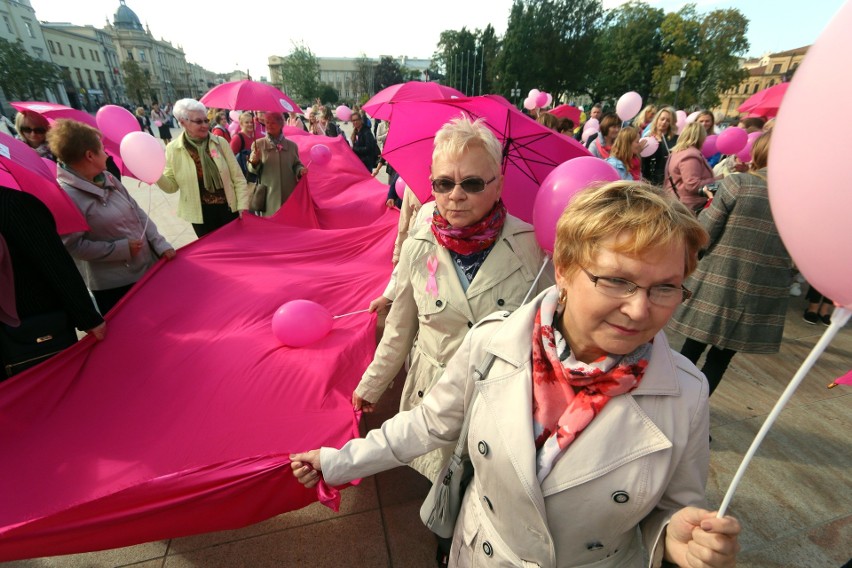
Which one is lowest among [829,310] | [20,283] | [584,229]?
[829,310]

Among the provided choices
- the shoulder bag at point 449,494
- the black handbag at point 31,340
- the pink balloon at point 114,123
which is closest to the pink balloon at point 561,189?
the shoulder bag at point 449,494

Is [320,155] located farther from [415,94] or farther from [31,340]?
[31,340]

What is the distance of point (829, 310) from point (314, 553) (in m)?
6.18

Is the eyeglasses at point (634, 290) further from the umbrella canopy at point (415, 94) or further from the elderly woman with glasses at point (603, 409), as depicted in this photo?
the umbrella canopy at point (415, 94)

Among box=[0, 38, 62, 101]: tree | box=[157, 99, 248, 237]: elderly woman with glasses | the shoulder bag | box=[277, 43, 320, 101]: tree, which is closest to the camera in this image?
the shoulder bag

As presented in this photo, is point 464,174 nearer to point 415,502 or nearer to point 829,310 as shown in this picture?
point 415,502

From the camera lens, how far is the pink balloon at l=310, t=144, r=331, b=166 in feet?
26.7

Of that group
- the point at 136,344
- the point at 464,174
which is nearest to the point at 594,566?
the point at 464,174

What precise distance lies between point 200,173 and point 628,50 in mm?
49537

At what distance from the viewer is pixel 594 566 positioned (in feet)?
3.88

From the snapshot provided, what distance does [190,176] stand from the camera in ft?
14.4

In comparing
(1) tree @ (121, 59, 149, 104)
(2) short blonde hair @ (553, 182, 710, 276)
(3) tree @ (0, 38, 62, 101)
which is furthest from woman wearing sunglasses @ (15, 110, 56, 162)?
(1) tree @ (121, 59, 149, 104)

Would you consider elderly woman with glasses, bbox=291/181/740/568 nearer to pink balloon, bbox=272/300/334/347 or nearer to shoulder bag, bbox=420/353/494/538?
shoulder bag, bbox=420/353/494/538

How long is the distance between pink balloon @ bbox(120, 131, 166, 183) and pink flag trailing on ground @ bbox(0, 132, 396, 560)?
2.68 feet
